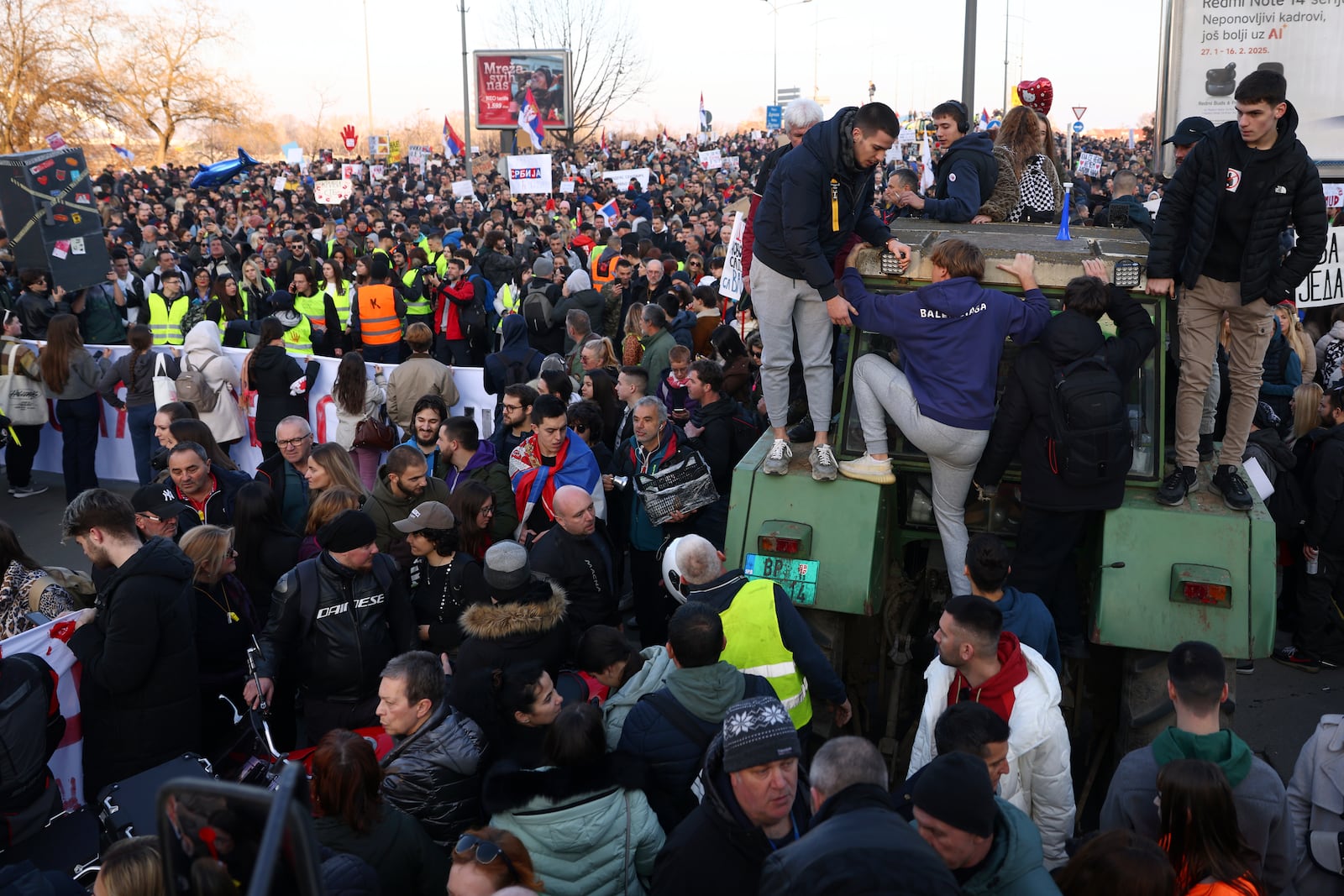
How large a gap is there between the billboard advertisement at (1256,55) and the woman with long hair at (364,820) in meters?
10.8

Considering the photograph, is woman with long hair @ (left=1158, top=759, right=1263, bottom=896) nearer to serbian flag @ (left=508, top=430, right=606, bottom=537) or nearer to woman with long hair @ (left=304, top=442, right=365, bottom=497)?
serbian flag @ (left=508, top=430, right=606, bottom=537)

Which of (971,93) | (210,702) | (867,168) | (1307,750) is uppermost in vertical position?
(971,93)

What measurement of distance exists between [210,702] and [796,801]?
296cm

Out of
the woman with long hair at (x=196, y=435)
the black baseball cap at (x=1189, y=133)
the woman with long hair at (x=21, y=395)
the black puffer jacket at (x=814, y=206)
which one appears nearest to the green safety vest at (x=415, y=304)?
the woman with long hair at (x=21, y=395)

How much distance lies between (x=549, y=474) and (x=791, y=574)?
2018 millimetres

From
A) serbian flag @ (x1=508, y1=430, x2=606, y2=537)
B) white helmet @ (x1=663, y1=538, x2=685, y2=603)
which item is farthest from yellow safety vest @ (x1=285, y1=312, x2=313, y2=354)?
white helmet @ (x1=663, y1=538, x2=685, y2=603)

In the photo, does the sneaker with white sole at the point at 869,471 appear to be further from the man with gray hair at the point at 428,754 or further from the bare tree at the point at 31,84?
the bare tree at the point at 31,84

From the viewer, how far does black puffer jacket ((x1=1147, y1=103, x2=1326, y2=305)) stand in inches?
209

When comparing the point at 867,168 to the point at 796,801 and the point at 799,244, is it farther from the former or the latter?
the point at 796,801

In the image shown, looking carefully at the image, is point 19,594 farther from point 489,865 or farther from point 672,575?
point 489,865

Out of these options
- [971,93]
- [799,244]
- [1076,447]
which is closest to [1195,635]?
[1076,447]

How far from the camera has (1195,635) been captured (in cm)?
475

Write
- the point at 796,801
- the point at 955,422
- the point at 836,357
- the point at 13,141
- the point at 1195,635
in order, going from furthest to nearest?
the point at 13,141
the point at 836,357
the point at 955,422
the point at 1195,635
the point at 796,801

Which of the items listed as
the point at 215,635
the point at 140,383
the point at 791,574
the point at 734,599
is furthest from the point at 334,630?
the point at 140,383
